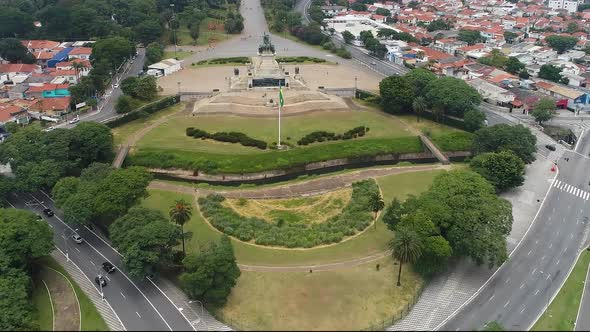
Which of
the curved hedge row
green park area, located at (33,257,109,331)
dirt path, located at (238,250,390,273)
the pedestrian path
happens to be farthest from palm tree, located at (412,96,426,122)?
green park area, located at (33,257,109,331)

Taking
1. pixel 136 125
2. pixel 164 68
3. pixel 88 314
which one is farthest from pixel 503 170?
pixel 164 68

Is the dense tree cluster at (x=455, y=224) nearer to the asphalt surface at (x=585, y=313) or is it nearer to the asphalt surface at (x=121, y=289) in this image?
the asphalt surface at (x=585, y=313)

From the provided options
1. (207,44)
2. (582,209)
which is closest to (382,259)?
(582,209)

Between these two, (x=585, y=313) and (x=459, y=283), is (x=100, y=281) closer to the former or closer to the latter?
(x=459, y=283)

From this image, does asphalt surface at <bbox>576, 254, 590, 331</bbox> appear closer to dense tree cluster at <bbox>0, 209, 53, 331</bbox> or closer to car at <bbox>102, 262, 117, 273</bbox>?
car at <bbox>102, 262, 117, 273</bbox>

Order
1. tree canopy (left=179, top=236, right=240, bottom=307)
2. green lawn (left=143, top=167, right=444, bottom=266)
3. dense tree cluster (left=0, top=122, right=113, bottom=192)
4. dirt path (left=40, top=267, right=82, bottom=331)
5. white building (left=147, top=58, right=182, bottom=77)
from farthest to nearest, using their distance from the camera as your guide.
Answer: white building (left=147, top=58, right=182, bottom=77), dense tree cluster (left=0, top=122, right=113, bottom=192), green lawn (left=143, top=167, right=444, bottom=266), tree canopy (left=179, top=236, right=240, bottom=307), dirt path (left=40, top=267, right=82, bottom=331)

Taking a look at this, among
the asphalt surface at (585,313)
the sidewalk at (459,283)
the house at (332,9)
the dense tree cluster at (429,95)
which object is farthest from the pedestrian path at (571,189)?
the house at (332,9)

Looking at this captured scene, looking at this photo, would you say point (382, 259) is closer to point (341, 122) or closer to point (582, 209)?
point (582, 209)
